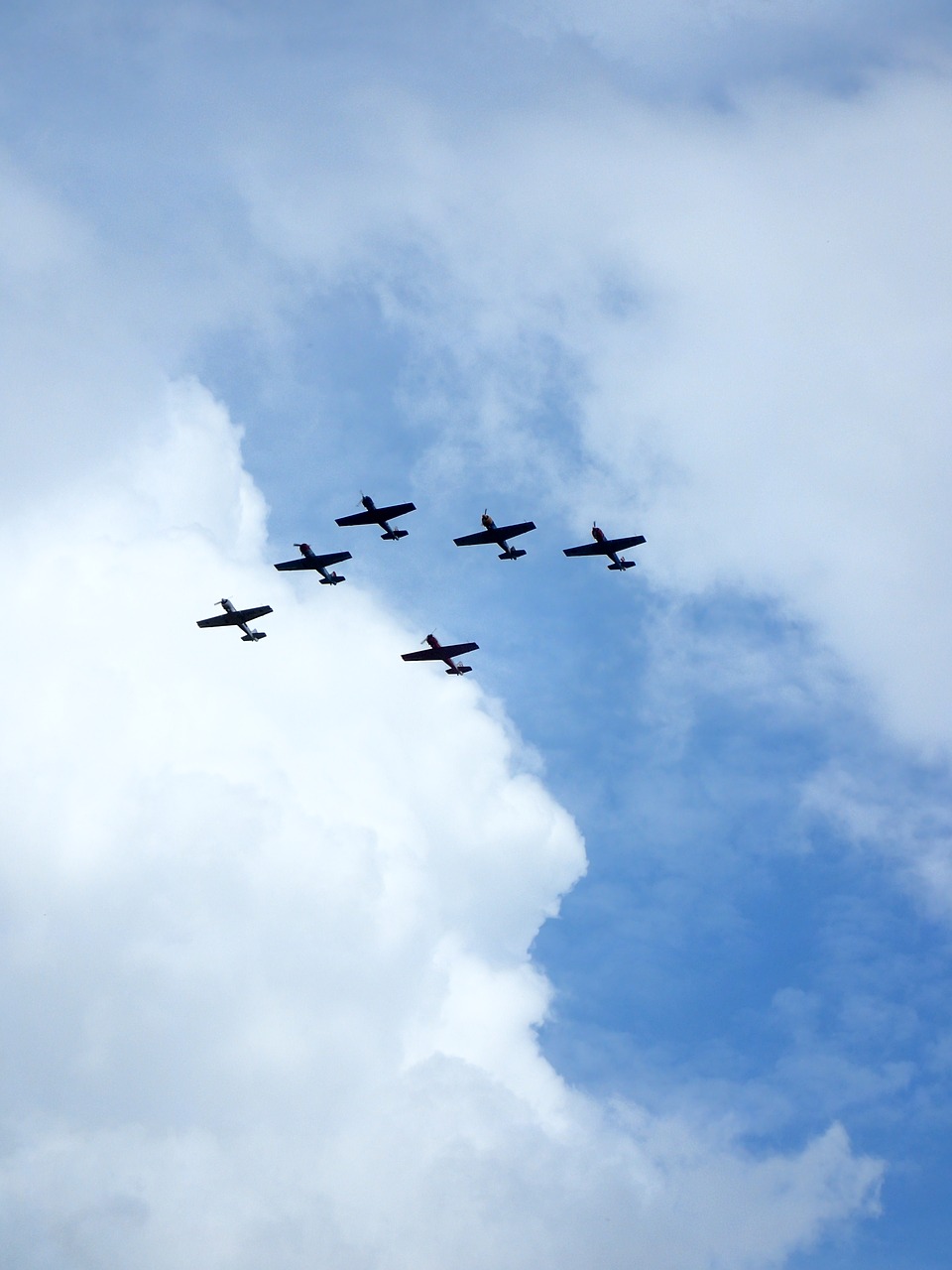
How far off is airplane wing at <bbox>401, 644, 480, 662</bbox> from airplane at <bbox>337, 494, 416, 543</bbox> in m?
13.8

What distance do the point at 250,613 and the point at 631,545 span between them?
3999 centimetres

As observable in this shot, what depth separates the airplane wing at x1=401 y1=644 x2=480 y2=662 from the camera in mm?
170000

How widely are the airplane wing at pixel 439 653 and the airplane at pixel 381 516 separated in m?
13.8

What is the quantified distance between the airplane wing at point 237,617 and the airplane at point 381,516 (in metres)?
12.7

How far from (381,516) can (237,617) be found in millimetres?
19180

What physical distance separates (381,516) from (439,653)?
57.3 feet

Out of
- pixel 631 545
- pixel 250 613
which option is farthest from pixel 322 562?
pixel 631 545

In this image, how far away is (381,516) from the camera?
16200 centimetres

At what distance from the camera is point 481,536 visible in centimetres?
16375

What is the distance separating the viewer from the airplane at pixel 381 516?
161 meters

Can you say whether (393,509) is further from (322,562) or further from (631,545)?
(631,545)

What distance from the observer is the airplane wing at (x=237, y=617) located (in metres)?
167

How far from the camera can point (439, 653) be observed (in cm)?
17088

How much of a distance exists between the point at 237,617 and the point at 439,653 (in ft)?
70.9
